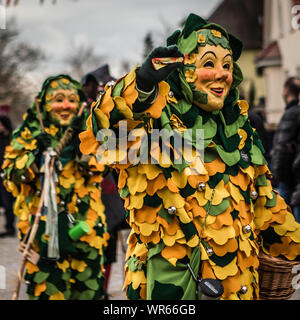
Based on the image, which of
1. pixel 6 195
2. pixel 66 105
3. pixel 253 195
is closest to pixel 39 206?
pixel 66 105

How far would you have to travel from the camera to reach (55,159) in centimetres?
477

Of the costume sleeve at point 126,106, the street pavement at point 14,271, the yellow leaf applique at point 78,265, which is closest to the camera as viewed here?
the costume sleeve at point 126,106

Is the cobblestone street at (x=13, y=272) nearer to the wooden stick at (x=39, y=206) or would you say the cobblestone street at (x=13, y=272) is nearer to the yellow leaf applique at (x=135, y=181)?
the wooden stick at (x=39, y=206)

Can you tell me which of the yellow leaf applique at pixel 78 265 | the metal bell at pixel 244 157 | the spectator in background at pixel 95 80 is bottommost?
the yellow leaf applique at pixel 78 265

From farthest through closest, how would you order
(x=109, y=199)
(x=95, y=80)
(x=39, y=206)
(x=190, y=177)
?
(x=95, y=80) < (x=109, y=199) < (x=39, y=206) < (x=190, y=177)

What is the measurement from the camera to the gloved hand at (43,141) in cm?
477

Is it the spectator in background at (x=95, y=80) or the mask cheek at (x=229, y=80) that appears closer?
the mask cheek at (x=229, y=80)

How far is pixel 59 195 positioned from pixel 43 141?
45cm

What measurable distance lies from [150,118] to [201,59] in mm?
434

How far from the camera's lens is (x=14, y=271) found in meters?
6.82

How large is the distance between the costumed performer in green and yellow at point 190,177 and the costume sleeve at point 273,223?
7 centimetres

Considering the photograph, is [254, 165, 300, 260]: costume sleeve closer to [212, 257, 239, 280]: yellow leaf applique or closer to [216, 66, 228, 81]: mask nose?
[212, 257, 239, 280]: yellow leaf applique

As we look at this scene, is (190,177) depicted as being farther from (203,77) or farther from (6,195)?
(6,195)

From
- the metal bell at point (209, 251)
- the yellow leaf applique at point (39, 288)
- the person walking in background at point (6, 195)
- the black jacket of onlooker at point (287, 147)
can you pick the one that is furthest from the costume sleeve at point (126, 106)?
the person walking in background at point (6, 195)
